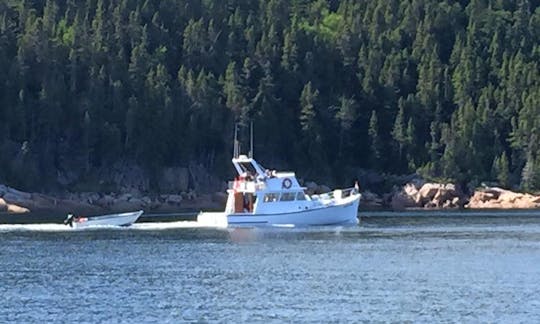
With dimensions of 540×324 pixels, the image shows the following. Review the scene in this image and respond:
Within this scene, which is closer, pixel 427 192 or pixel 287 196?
pixel 287 196

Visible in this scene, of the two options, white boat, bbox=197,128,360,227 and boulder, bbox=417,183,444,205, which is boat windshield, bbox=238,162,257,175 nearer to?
white boat, bbox=197,128,360,227

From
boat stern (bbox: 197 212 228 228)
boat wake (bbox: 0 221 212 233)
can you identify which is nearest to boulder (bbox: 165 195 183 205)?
boat wake (bbox: 0 221 212 233)

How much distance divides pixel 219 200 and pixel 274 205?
33573 mm

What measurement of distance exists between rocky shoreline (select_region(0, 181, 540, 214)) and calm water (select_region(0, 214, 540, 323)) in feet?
89.1

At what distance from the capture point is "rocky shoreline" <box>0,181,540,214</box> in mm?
106250

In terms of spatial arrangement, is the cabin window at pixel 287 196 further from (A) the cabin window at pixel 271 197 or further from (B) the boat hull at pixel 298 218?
(B) the boat hull at pixel 298 218

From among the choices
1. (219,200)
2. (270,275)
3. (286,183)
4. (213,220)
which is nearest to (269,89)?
(219,200)

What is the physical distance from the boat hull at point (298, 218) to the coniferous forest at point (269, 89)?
3383 centimetres

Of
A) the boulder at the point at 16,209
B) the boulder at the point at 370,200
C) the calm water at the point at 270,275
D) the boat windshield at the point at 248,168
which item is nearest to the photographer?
the calm water at the point at 270,275

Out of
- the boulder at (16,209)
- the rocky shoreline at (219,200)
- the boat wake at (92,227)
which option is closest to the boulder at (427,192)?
the rocky shoreline at (219,200)

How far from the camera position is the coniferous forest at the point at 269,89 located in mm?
117438

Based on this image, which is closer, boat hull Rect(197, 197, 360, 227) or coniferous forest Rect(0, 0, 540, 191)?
boat hull Rect(197, 197, 360, 227)

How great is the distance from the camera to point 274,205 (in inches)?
3159

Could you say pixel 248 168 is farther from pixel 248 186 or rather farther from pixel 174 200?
pixel 174 200
